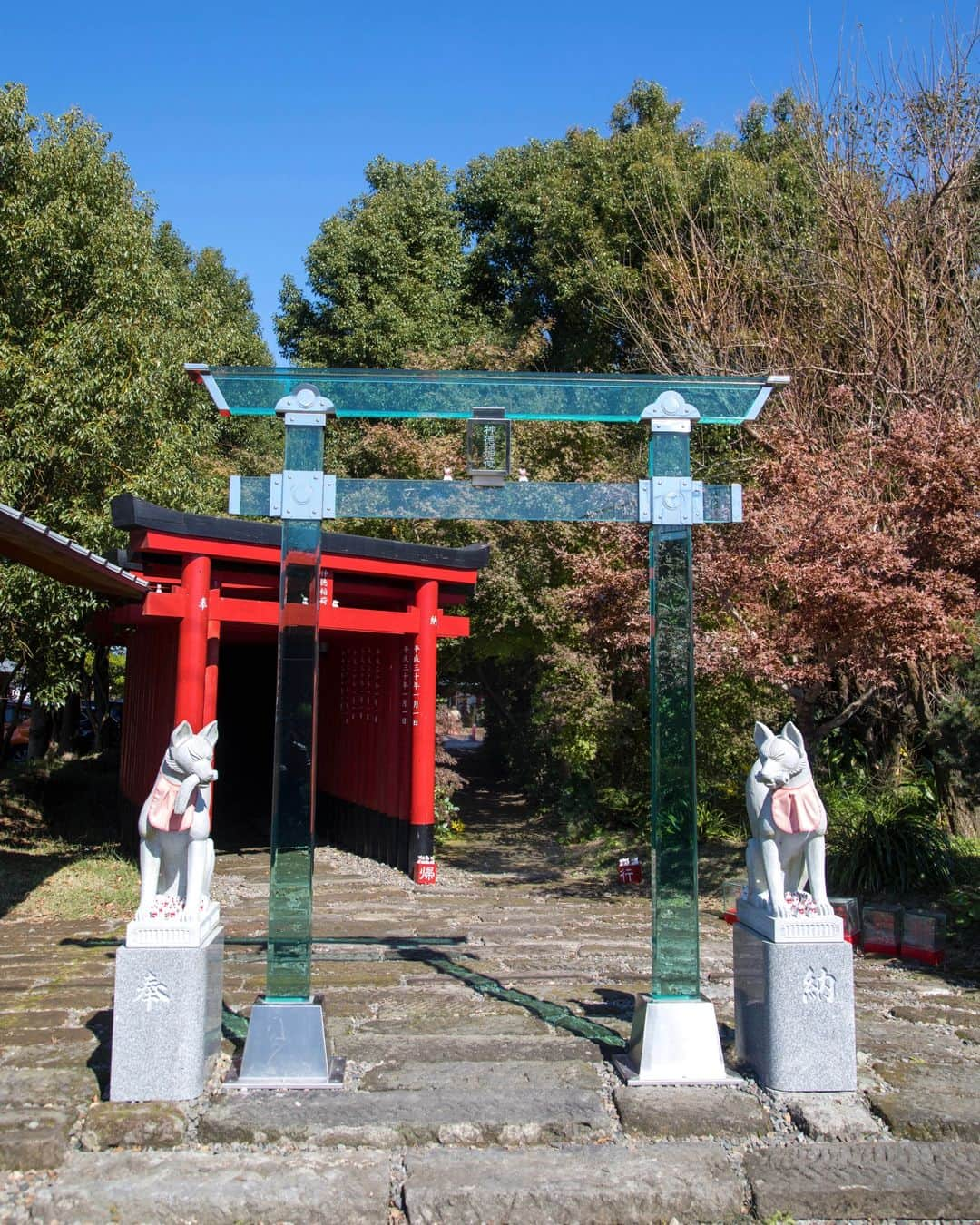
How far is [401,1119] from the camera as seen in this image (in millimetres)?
4141

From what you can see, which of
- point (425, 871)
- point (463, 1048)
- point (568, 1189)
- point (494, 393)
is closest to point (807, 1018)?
point (568, 1189)

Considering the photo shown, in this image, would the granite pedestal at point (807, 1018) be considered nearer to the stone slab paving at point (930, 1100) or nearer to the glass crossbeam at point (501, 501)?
the stone slab paving at point (930, 1100)

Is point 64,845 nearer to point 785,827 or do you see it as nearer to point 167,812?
point 167,812

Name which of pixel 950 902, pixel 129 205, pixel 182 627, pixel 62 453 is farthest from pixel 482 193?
pixel 950 902

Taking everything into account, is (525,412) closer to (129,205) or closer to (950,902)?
(950,902)

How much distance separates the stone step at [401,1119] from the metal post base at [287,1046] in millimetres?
91

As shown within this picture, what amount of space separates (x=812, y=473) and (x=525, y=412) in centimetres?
402

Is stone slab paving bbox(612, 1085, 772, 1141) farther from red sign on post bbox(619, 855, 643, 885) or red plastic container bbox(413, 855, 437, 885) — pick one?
red sign on post bbox(619, 855, 643, 885)

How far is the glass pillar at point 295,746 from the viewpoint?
4.60 metres

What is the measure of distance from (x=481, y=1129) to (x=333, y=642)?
946 cm

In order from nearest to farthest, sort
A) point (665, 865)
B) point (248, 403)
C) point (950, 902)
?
point (665, 865)
point (248, 403)
point (950, 902)

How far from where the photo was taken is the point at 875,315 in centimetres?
1109

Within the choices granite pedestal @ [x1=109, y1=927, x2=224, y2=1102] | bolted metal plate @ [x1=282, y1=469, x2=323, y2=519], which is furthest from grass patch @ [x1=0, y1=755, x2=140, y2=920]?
bolted metal plate @ [x1=282, y1=469, x2=323, y2=519]

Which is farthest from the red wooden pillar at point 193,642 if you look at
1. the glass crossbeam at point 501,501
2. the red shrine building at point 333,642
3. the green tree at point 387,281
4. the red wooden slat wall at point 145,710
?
the green tree at point 387,281
